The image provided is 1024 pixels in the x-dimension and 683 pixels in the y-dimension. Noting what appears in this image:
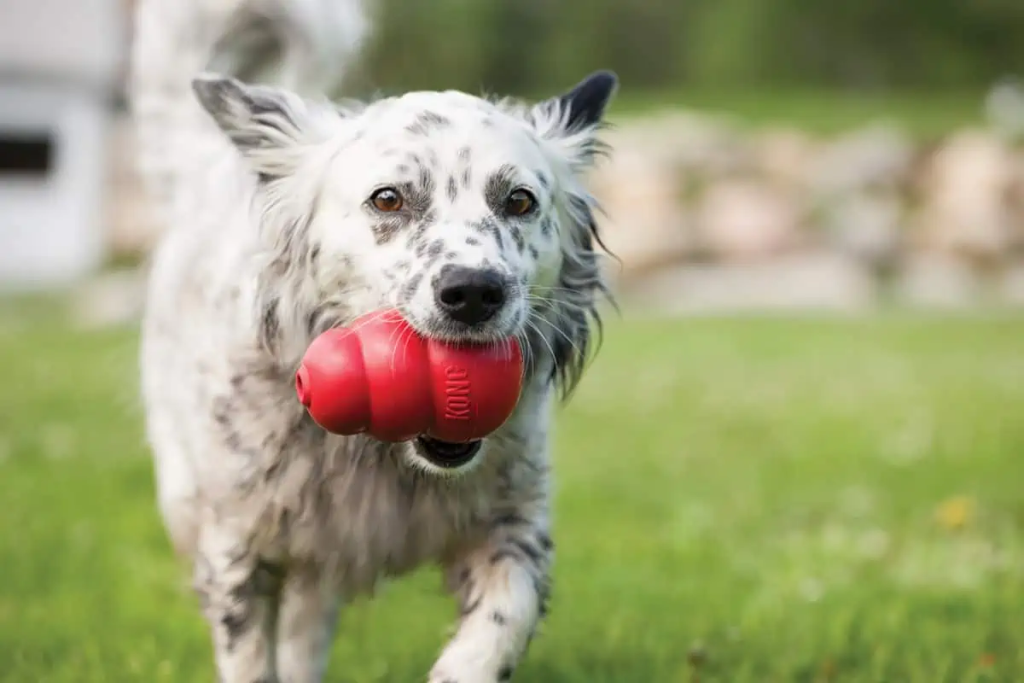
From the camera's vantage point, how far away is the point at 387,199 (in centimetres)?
349

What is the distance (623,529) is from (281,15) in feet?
9.44

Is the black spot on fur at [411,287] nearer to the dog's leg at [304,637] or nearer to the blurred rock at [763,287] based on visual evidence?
the dog's leg at [304,637]

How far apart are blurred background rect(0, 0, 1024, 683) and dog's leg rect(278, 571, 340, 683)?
0.57ft

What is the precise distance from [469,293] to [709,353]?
10.2 m

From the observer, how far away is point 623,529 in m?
6.43

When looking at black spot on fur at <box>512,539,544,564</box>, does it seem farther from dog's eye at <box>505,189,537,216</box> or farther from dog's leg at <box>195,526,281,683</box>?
dog's eye at <box>505,189,537,216</box>

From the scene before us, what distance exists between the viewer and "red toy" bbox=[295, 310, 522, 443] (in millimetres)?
3125

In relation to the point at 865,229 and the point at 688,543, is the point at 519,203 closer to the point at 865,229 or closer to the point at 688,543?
the point at 688,543

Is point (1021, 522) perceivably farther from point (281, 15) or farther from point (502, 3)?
point (502, 3)

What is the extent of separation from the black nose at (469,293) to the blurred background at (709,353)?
1352 millimetres

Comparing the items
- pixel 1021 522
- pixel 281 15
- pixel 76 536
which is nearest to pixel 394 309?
pixel 281 15

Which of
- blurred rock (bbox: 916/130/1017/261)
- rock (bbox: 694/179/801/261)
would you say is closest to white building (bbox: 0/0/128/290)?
rock (bbox: 694/179/801/261)

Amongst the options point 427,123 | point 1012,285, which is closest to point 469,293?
point 427,123

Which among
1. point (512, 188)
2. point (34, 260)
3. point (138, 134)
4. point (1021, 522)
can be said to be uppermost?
point (512, 188)
